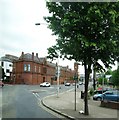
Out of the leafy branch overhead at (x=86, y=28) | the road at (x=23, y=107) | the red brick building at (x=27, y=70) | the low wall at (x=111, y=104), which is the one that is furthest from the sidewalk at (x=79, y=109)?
the red brick building at (x=27, y=70)

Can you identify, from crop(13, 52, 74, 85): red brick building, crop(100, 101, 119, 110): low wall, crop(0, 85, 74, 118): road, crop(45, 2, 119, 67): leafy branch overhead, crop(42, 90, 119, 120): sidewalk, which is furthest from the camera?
crop(13, 52, 74, 85): red brick building

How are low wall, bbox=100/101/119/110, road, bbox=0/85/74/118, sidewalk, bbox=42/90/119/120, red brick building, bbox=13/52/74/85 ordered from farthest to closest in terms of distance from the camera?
red brick building, bbox=13/52/74/85 → low wall, bbox=100/101/119/110 → road, bbox=0/85/74/118 → sidewalk, bbox=42/90/119/120

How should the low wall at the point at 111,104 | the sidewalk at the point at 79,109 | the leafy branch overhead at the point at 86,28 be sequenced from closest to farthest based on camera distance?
the leafy branch overhead at the point at 86,28
the sidewalk at the point at 79,109
the low wall at the point at 111,104

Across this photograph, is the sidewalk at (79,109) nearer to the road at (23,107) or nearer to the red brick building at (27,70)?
the road at (23,107)

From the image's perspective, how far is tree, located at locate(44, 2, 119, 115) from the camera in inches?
727

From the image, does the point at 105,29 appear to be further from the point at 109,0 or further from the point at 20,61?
the point at 20,61

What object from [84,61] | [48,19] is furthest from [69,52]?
[48,19]

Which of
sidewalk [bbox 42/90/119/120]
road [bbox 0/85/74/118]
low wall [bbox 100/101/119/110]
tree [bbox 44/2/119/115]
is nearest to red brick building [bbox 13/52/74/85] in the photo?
road [bbox 0/85/74/118]

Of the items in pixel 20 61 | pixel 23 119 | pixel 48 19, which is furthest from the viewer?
pixel 20 61

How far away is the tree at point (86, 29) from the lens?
18.5 m

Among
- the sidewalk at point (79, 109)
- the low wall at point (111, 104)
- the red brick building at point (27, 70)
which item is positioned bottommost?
the sidewalk at point (79, 109)

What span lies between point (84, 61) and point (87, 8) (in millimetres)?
3360

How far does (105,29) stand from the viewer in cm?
1920

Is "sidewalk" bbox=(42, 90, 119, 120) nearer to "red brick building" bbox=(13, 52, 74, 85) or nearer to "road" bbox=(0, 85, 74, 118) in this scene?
"road" bbox=(0, 85, 74, 118)
